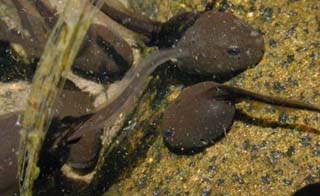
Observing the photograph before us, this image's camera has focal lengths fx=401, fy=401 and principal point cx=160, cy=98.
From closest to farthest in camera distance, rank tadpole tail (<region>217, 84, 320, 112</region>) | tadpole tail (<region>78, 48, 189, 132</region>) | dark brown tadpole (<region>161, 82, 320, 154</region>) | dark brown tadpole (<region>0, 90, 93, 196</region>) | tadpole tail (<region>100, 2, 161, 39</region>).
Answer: tadpole tail (<region>217, 84, 320, 112</region>)
dark brown tadpole (<region>161, 82, 320, 154</region>)
dark brown tadpole (<region>0, 90, 93, 196</region>)
tadpole tail (<region>78, 48, 189, 132</region>)
tadpole tail (<region>100, 2, 161, 39</region>)

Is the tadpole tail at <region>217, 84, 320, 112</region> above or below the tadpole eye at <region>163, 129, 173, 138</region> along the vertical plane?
above

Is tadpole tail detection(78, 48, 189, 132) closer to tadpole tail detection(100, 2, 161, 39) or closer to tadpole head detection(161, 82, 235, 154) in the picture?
tadpole tail detection(100, 2, 161, 39)

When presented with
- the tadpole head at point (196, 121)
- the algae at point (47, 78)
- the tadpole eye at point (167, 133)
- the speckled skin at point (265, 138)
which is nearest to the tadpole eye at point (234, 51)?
the speckled skin at point (265, 138)

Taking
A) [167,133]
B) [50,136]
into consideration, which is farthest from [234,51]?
[50,136]

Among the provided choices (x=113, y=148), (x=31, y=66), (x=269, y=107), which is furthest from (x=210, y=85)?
(x=31, y=66)

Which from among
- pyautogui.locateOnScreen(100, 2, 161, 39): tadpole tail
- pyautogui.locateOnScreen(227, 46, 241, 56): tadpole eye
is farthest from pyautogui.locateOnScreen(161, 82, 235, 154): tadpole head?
pyautogui.locateOnScreen(100, 2, 161, 39): tadpole tail

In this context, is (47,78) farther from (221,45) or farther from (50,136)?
(221,45)
